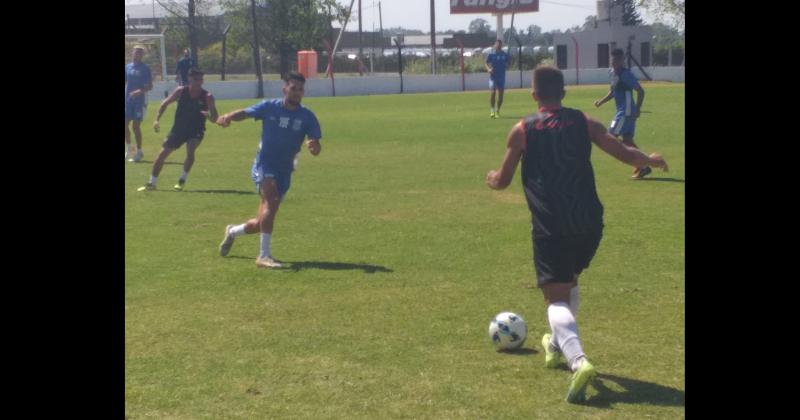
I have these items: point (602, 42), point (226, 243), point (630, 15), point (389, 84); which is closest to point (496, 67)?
point (226, 243)

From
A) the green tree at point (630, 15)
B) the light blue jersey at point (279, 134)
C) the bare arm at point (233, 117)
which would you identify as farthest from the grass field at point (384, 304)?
the green tree at point (630, 15)

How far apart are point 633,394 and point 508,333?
44.0 inches

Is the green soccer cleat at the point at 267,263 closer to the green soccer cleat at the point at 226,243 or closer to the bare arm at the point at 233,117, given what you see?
the green soccer cleat at the point at 226,243

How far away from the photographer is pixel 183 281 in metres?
9.74

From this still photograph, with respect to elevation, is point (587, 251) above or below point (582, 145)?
below

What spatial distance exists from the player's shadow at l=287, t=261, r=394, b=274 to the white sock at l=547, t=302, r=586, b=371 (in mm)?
3704

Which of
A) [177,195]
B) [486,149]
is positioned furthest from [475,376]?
[486,149]

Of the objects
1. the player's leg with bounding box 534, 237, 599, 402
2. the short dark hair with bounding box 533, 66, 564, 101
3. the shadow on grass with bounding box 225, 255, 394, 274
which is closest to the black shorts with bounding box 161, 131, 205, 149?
the shadow on grass with bounding box 225, 255, 394, 274

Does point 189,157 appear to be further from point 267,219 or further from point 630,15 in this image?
point 630,15

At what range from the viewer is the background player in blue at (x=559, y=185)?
21.1 feet
